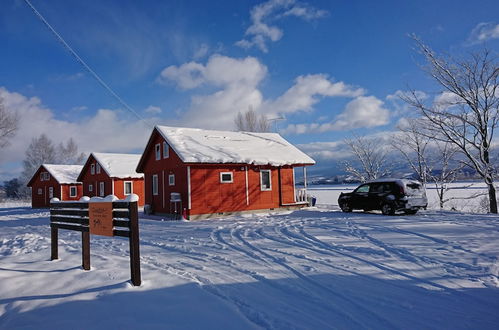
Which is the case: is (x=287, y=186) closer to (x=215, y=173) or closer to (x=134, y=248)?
(x=215, y=173)

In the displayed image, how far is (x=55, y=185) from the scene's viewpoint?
38.6 m

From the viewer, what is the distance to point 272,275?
6.06 meters

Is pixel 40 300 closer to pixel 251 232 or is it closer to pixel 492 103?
pixel 251 232

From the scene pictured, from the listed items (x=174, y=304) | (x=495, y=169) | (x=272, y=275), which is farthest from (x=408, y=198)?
(x=174, y=304)

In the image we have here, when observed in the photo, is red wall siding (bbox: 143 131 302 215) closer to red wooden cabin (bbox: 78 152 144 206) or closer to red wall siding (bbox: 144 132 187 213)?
red wall siding (bbox: 144 132 187 213)

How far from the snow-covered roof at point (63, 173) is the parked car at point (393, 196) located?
109 feet

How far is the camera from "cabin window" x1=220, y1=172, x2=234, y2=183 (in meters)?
19.6

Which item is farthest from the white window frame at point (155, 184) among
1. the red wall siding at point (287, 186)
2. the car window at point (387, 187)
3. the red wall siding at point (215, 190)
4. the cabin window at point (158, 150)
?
the car window at point (387, 187)

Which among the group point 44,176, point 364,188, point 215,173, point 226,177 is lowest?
point 364,188

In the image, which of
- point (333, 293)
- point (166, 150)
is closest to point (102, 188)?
point (166, 150)

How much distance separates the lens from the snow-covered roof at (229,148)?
756 inches

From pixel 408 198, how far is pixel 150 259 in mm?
12043

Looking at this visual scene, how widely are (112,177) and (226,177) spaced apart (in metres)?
15.2

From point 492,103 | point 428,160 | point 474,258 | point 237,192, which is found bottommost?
point 474,258
